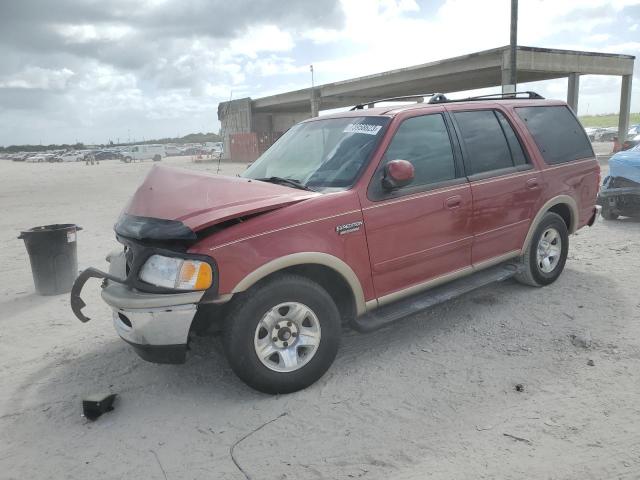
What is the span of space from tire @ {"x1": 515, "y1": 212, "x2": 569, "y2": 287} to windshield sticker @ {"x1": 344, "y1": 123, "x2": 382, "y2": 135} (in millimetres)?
2128

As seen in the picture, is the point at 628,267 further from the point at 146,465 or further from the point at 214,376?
the point at 146,465

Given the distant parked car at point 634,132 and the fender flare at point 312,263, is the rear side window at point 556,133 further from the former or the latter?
the distant parked car at point 634,132

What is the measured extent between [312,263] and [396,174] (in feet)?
2.85

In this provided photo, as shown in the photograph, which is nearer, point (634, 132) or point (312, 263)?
point (312, 263)

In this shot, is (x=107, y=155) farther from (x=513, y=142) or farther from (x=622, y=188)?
(x=513, y=142)

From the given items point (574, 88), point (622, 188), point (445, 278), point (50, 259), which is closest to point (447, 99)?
point (445, 278)

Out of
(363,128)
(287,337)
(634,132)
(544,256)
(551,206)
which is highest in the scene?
(363,128)

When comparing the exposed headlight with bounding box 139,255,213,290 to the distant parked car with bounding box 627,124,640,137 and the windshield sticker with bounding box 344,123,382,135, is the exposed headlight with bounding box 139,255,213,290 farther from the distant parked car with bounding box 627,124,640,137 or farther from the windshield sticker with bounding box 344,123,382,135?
the distant parked car with bounding box 627,124,640,137

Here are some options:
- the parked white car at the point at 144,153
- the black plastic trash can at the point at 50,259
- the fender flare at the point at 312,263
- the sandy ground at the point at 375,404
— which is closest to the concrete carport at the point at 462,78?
the black plastic trash can at the point at 50,259

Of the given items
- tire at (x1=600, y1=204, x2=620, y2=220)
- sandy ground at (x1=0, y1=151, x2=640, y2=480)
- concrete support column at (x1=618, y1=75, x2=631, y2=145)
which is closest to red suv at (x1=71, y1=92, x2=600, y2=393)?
sandy ground at (x1=0, y1=151, x2=640, y2=480)

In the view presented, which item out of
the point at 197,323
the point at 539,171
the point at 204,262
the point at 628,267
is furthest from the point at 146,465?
the point at 628,267

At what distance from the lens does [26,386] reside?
12.2ft

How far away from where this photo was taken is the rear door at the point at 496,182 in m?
4.40

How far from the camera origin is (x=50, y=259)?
582 centimetres
